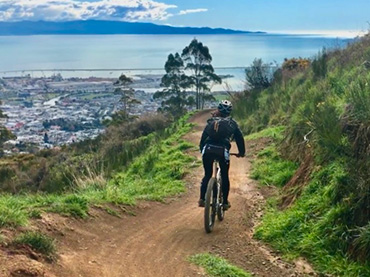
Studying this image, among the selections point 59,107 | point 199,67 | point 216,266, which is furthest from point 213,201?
point 59,107

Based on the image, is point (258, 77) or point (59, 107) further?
point (59, 107)

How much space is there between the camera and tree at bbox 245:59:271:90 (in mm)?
21344

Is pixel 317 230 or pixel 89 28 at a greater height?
pixel 89 28

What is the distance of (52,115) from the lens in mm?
40156

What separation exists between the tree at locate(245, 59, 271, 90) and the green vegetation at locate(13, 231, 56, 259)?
1734cm

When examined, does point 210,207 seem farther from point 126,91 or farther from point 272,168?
point 126,91

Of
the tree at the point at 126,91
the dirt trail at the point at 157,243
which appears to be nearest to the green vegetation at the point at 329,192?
the dirt trail at the point at 157,243

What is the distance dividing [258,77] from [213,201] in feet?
53.0

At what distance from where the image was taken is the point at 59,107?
44375mm

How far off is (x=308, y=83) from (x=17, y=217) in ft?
31.4

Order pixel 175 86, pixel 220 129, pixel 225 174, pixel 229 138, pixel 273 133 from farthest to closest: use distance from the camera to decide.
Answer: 1. pixel 175 86
2. pixel 273 133
3. pixel 225 174
4. pixel 229 138
5. pixel 220 129

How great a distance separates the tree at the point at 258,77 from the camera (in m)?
21.3

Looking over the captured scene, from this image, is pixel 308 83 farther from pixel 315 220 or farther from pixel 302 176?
pixel 315 220

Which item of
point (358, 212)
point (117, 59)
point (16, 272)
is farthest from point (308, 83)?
point (117, 59)
